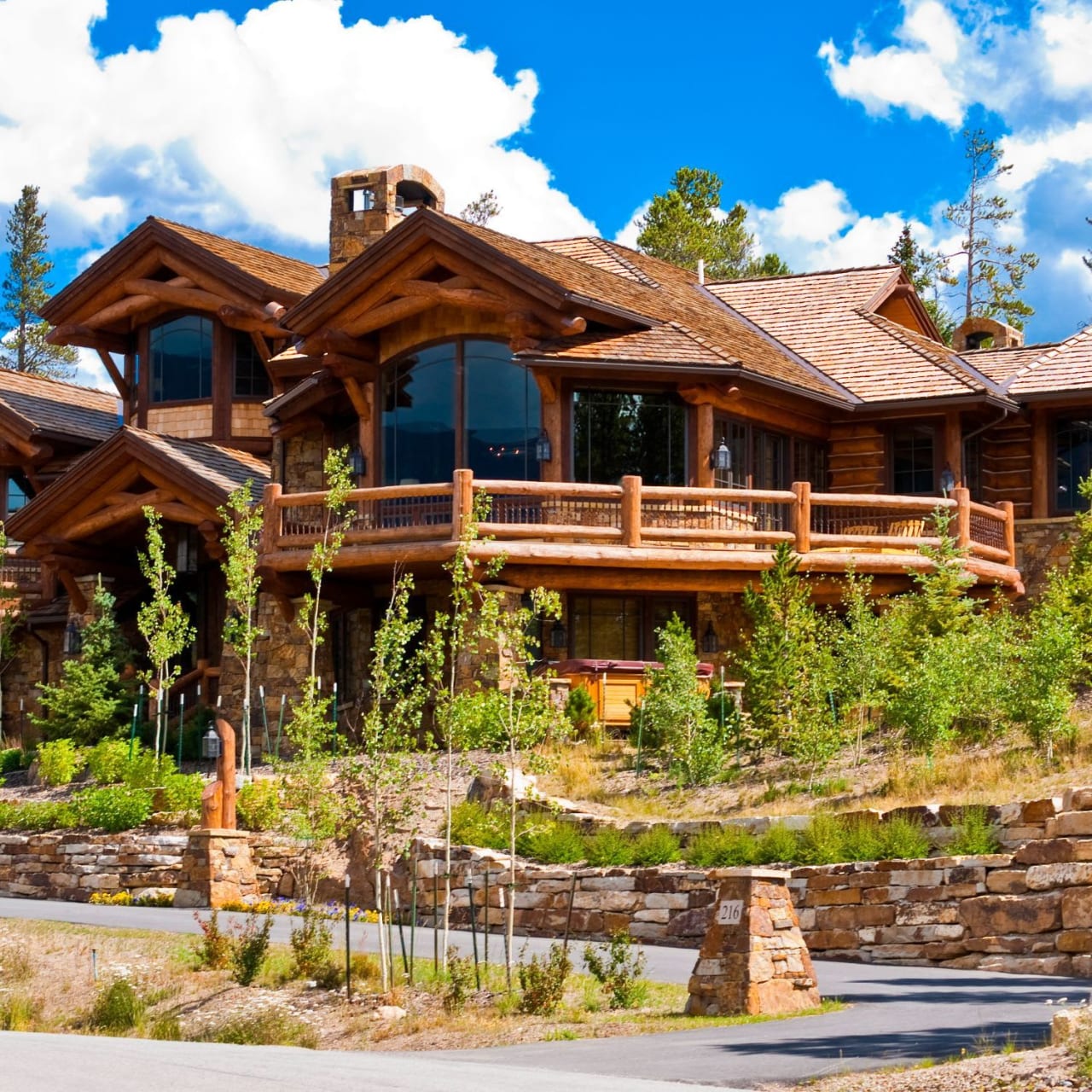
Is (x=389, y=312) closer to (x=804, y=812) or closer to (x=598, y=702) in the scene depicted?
(x=598, y=702)

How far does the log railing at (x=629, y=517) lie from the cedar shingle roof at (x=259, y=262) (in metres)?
6.31

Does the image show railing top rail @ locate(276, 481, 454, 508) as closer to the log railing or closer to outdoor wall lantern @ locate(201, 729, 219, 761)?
the log railing

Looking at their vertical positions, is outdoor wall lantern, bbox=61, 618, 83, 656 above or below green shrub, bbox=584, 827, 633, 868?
above

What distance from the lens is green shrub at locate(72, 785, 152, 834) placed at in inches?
906

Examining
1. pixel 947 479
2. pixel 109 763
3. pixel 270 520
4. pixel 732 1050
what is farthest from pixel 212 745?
pixel 732 1050

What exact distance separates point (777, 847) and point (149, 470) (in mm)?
15200

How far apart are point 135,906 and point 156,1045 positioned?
8.96 meters

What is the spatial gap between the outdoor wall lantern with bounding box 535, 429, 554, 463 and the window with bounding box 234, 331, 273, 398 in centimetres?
831

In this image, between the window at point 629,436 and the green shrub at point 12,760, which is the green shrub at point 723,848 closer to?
the window at point 629,436

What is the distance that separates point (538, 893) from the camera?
18859 millimetres

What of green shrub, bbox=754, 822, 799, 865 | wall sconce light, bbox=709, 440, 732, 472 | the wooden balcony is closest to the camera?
green shrub, bbox=754, 822, 799, 865

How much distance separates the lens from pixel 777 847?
58.2 feet

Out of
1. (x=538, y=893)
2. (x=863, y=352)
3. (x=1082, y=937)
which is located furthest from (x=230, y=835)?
(x=863, y=352)

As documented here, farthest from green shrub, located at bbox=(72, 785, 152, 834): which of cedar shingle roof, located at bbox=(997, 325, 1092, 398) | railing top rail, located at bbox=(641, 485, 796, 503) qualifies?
cedar shingle roof, located at bbox=(997, 325, 1092, 398)
